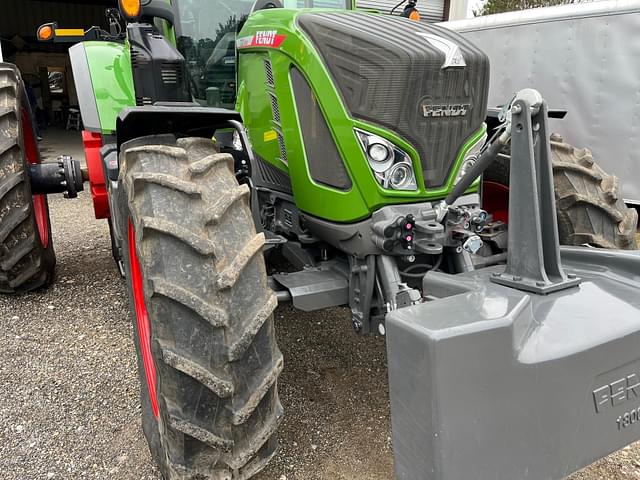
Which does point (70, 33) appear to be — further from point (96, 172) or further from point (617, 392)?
point (617, 392)

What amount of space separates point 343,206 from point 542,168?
2.74 feet

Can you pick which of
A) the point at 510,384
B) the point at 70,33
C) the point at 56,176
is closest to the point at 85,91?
the point at 70,33

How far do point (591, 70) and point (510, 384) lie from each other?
587 cm

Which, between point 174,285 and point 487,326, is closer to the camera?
point 487,326

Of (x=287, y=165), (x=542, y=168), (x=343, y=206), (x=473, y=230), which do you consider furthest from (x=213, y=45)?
(x=542, y=168)

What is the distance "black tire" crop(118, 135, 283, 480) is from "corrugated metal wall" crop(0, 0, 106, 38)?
23856 millimetres

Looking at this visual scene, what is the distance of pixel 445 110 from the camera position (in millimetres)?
2209

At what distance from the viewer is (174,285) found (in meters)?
1.72

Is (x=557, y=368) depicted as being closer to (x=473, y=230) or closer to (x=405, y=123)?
(x=473, y=230)

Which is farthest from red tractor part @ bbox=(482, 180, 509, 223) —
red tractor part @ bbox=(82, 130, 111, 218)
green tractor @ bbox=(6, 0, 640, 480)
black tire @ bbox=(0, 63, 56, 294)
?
black tire @ bbox=(0, 63, 56, 294)

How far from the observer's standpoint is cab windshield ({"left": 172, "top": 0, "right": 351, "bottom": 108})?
10.1 feet

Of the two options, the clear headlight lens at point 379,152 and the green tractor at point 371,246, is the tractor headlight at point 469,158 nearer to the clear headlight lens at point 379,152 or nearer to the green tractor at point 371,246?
the green tractor at point 371,246

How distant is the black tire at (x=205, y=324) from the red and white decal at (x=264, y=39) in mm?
849

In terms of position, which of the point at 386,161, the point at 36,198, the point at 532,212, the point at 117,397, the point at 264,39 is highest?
the point at 264,39
